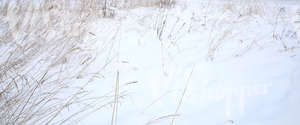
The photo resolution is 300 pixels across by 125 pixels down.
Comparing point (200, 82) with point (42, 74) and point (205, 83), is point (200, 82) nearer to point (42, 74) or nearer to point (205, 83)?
point (205, 83)

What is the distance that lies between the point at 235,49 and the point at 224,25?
1005 millimetres

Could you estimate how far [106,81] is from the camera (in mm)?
978

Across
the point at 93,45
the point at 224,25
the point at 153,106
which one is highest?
the point at 224,25

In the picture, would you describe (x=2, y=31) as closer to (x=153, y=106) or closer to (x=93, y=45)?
(x=93, y=45)

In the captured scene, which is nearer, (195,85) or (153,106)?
(153,106)

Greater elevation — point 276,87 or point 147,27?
point 147,27

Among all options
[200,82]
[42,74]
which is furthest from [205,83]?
[42,74]

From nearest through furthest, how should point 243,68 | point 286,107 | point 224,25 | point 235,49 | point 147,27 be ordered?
point 286,107 < point 243,68 < point 235,49 < point 147,27 < point 224,25

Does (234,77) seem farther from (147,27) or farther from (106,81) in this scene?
(147,27)

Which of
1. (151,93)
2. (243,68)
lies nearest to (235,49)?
(243,68)

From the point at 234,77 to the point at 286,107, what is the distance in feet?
0.98

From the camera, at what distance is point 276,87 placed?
2.82ft

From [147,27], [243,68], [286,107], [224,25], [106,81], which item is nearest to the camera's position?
[286,107]

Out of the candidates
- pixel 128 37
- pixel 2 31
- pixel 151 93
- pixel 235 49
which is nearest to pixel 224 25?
pixel 235 49
